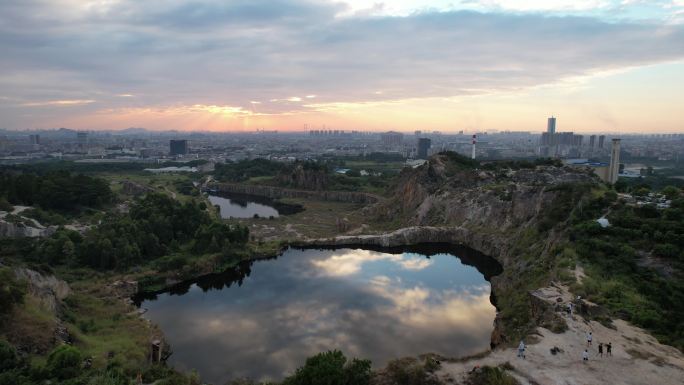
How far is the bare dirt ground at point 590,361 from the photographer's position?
1950 cm

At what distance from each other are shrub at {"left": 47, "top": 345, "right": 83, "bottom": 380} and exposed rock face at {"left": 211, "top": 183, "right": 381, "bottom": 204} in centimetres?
6706

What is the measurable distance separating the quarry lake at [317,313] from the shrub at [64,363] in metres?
6.72

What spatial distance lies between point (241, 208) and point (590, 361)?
2923 inches

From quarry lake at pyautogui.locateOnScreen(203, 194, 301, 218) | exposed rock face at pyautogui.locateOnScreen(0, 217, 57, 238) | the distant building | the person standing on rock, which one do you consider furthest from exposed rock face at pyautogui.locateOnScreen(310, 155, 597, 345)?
exposed rock face at pyautogui.locateOnScreen(0, 217, 57, 238)

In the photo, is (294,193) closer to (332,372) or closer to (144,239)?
(144,239)

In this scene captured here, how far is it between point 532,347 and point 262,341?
1586 cm

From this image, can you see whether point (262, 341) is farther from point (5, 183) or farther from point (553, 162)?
point (553, 162)

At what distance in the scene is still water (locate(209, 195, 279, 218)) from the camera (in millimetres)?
79812

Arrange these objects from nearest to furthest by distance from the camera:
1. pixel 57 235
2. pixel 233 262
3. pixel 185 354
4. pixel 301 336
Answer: pixel 185 354, pixel 301 336, pixel 57 235, pixel 233 262

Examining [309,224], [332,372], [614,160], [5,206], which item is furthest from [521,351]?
[614,160]

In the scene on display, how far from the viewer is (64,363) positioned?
64.1 ft

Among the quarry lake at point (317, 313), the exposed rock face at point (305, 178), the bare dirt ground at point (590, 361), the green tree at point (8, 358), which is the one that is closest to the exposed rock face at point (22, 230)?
the quarry lake at point (317, 313)

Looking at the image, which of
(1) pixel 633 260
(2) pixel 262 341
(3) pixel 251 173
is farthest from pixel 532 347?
(3) pixel 251 173

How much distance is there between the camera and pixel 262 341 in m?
28.4
